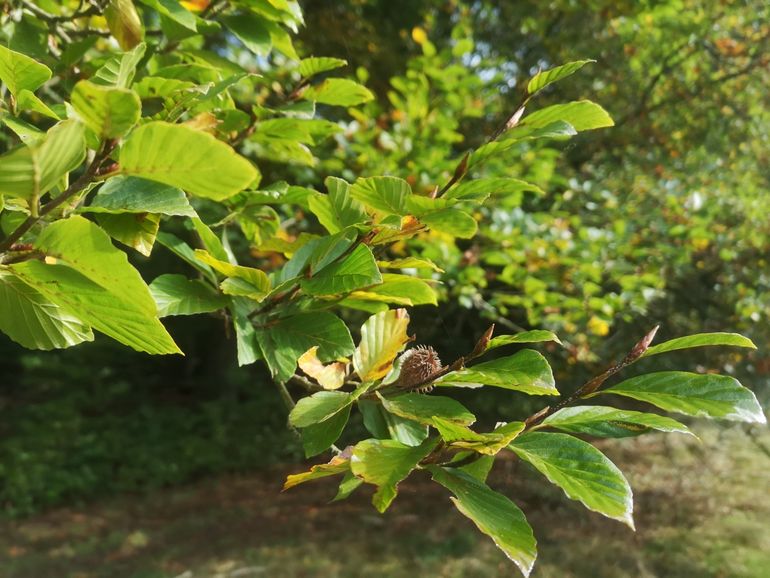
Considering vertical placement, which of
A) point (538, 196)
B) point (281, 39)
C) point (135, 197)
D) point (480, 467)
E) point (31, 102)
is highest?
point (281, 39)

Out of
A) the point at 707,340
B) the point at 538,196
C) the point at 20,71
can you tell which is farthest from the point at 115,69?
the point at 538,196

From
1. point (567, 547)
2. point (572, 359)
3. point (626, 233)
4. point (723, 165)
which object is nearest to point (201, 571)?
point (567, 547)

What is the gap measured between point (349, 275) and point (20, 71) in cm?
37

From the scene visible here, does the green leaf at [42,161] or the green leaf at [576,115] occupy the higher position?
the green leaf at [42,161]

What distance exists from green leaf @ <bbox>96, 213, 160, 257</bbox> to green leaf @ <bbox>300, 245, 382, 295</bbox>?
17cm

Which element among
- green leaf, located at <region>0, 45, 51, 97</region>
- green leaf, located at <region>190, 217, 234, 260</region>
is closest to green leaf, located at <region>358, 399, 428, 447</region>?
green leaf, located at <region>190, 217, 234, 260</region>

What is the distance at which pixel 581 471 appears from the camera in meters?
0.57

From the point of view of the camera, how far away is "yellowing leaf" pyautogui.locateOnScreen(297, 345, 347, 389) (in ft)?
2.53

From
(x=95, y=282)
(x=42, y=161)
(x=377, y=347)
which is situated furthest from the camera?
(x=377, y=347)

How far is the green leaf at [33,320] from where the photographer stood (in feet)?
2.03

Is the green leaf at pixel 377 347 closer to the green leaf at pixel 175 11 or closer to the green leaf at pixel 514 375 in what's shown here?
the green leaf at pixel 514 375

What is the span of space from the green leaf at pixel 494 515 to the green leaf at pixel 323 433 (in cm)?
14

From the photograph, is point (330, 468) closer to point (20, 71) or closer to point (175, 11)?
point (20, 71)

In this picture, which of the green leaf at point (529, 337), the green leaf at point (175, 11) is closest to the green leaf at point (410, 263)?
the green leaf at point (529, 337)
